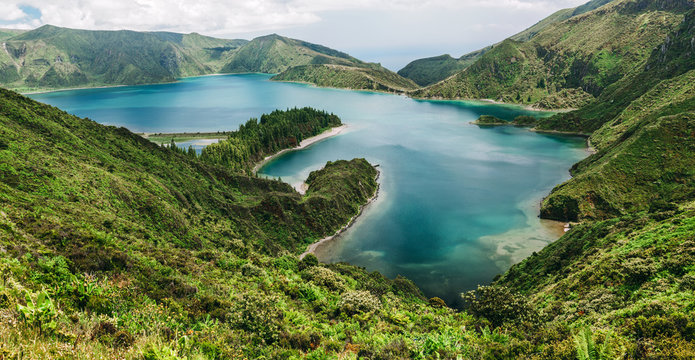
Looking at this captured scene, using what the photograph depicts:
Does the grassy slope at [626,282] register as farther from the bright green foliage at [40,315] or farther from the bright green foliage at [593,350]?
the bright green foliage at [40,315]

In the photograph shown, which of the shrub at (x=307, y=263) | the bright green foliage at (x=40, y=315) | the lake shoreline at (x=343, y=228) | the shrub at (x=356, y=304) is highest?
the bright green foliage at (x=40, y=315)

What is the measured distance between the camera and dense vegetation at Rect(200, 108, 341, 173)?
11890 cm

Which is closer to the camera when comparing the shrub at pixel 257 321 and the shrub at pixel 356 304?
the shrub at pixel 257 321

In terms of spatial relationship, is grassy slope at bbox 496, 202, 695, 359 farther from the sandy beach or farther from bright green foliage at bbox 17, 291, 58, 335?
the sandy beach

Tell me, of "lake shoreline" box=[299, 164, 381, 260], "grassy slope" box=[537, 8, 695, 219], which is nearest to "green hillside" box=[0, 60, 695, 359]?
"lake shoreline" box=[299, 164, 381, 260]

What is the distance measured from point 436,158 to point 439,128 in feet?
204

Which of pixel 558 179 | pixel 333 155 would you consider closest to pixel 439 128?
pixel 333 155

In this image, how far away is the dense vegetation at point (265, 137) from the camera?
118900 mm

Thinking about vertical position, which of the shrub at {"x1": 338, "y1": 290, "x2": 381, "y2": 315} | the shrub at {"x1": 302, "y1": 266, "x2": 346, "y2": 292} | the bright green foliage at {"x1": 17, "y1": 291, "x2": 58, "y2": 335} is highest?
the bright green foliage at {"x1": 17, "y1": 291, "x2": 58, "y2": 335}

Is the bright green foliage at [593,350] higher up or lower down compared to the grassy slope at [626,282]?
higher up

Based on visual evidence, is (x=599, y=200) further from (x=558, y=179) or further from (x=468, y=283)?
(x=468, y=283)

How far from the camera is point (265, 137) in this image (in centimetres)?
14488

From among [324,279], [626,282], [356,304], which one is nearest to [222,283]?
[356,304]

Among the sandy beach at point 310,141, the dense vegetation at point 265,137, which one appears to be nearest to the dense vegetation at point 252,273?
the dense vegetation at point 265,137
